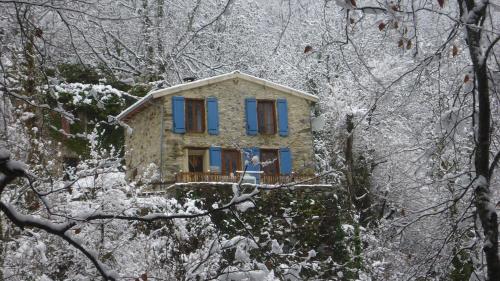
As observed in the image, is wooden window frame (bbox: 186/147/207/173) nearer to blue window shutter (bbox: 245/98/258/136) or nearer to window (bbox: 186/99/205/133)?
window (bbox: 186/99/205/133)

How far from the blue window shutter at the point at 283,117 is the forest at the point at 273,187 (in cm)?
203

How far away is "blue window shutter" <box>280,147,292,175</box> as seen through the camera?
18.7 m

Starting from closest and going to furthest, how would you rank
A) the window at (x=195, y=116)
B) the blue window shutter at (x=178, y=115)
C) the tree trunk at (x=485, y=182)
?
→ the tree trunk at (x=485, y=182)
the blue window shutter at (x=178, y=115)
the window at (x=195, y=116)

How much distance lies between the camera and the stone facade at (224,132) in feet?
59.2

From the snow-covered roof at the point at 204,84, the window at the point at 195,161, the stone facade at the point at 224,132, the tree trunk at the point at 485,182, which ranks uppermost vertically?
the snow-covered roof at the point at 204,84

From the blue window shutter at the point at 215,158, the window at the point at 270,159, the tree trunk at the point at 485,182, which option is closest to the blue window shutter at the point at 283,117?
the window at the point at 270,159

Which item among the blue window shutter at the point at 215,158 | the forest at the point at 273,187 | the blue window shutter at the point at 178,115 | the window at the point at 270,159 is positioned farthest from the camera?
the window at the point at 270,159

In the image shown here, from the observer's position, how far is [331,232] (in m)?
17.5

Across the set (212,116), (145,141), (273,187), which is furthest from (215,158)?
(273,187)

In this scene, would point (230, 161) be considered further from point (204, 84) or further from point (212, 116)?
point (204, 84)

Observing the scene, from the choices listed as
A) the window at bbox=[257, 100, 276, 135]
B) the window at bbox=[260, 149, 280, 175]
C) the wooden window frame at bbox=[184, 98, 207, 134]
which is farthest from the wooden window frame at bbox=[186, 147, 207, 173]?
the window at bbox=[257, 100, 276, 135]

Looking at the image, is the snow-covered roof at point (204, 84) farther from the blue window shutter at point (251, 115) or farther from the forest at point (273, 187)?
the forest at point (273, 187)

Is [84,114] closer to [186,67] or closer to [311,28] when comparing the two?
[186,67]

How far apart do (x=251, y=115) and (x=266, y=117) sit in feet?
1.90
